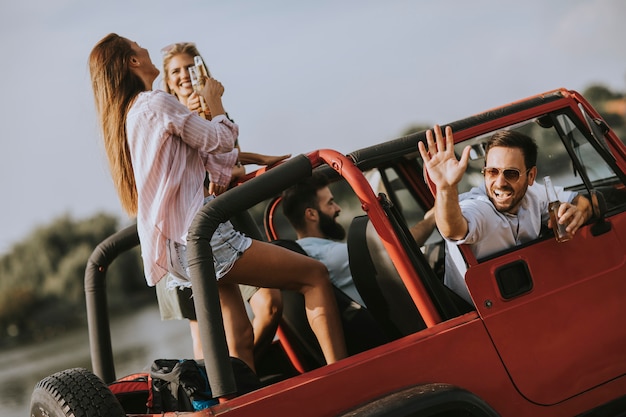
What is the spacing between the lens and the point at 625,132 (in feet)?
48.8

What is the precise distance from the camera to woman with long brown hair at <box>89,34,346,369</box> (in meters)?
2.95

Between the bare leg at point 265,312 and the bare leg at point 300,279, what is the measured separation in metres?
0.44

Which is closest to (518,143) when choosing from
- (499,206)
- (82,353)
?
(499,206)

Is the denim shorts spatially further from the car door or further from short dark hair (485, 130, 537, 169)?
short dark hair (485, 130, 537, 169)

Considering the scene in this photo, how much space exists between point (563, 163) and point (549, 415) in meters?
1.34

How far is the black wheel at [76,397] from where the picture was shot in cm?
276

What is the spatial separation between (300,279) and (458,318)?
658mm

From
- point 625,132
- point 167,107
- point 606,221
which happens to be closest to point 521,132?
point 606,221

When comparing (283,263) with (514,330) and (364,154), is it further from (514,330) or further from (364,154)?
(514,330)

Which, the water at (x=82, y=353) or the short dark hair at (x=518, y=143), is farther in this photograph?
the water at (x=82, y=353)

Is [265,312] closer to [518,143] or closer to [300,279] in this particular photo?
[300,279]

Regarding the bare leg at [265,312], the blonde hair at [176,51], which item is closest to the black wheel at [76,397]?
the bare leg at [265,312]

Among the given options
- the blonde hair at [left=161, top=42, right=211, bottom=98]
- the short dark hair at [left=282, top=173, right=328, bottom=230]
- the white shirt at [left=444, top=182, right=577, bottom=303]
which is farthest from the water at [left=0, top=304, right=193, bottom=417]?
the white shirt at [left=444, top=182, right=577, bottom=303]

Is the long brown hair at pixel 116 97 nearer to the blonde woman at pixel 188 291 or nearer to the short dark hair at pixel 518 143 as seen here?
the blonde woman at pixel 188 291
